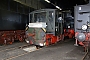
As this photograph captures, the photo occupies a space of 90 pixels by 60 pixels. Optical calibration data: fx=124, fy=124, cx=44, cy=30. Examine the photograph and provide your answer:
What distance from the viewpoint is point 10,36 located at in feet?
28.0

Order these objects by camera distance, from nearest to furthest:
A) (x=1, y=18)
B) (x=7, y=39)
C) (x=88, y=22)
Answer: (x=88, y=22)
(x=1, y=18)
(x=7, y=39)

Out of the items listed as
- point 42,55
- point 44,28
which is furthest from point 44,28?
point 42,55

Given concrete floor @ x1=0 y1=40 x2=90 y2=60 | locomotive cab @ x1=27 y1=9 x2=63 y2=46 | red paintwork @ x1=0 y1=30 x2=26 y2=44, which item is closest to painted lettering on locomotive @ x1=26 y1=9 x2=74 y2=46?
locomotive cab @ x1=27 y1=9 x2=63 y2=46

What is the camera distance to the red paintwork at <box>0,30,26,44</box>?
789cm

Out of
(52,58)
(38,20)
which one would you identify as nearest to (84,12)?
(52,58)

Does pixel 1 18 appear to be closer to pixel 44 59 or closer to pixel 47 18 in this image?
pixel 47 18

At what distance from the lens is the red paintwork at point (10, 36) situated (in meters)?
7.89

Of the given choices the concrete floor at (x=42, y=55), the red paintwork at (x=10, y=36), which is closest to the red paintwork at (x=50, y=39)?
the concrete floor at (x=42, y=55)

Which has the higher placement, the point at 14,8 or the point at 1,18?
the point at 14,8

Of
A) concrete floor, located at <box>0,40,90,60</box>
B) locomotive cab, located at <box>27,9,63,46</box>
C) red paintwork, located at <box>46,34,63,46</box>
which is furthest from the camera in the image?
red paintwork, located at <box>46,34,63,46</box>

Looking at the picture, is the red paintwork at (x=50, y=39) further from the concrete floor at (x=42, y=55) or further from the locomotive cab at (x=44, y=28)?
the concrete floor at (x=42, y=55)

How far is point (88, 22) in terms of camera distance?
5.30 metres

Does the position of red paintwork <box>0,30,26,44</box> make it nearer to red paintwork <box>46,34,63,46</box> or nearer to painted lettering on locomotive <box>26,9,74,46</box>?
painted lettering on locomotive <box>26,9,74,46</box>

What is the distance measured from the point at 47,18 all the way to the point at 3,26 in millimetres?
2856
